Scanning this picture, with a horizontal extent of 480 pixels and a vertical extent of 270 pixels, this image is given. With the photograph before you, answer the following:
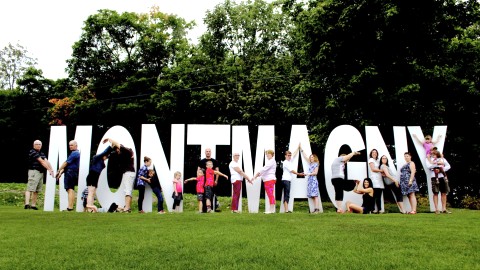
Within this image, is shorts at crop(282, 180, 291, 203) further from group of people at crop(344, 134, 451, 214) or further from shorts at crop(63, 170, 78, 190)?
shorts at crop(63, 170, 78, 190)

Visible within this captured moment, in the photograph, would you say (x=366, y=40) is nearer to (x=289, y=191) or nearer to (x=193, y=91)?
→ (x=289, y=191)

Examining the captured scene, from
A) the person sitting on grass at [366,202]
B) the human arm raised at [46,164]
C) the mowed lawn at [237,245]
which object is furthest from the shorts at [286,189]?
the human arm raised at [46,164]

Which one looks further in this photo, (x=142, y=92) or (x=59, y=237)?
(x=142, y=92)

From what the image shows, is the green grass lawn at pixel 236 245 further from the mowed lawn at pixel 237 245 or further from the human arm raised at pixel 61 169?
the human arm raised at pixel 61 169

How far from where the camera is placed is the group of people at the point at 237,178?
13.7 meters

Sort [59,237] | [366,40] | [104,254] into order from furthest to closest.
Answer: [366,40] < [59,237] < [104,254]

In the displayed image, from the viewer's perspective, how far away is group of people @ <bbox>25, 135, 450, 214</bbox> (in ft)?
45.0

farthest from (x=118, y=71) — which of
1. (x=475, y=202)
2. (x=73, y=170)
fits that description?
(x=475, y=202)

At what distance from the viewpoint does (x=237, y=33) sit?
34.8 meters

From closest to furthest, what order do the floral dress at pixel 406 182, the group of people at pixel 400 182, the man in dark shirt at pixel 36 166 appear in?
the man in dark shirt at pixel 36 166
the group of people at pixel 400 182
the floral dress at pixel 406 182

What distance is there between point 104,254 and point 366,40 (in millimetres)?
17922

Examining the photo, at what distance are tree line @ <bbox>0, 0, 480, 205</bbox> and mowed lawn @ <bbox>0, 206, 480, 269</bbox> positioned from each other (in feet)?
42.3

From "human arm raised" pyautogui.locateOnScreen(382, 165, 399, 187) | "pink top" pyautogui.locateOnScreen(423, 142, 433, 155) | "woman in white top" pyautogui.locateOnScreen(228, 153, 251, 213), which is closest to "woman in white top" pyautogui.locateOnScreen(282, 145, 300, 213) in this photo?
"woman in white top" pyautogui.locateOnScreen(228, 153, 251, 213)

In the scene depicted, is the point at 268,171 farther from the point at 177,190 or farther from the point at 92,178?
the point at 92,178
